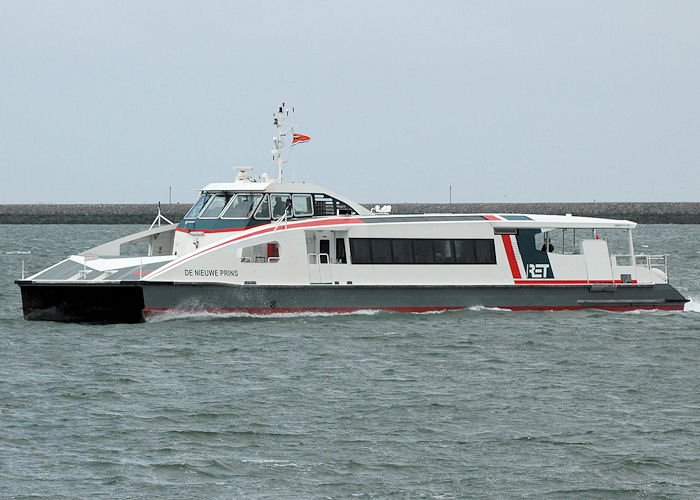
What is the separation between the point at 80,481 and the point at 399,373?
7.36 meters

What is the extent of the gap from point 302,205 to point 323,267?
7.39 feet

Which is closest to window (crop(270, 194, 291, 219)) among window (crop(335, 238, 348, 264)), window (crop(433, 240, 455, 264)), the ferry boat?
the ferry boat

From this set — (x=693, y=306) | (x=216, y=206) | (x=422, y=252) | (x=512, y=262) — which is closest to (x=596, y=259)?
(x=512, y=262)

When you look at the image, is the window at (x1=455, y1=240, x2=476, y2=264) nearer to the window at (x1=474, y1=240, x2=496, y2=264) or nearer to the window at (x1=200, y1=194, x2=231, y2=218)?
the window at (x1=474, y1=240, x2=496, y2=264)

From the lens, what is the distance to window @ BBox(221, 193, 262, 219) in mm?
24938

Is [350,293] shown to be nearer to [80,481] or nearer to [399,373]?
[399,373]

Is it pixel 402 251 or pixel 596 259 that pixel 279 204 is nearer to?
pixel 402 251

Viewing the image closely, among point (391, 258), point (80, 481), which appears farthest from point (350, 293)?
point (80, 481)

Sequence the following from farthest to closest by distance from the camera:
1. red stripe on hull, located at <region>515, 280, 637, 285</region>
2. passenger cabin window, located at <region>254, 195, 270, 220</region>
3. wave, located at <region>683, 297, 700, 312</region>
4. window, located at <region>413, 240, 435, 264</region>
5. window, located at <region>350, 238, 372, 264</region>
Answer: wave, located at <region>683, 297, 700, 312</region> < red stripe on hull, located at <region>515, 280, 637, 285</region> < passenger cabin window, located at <region>254, 195, 270, 220</region> < window, located at <region>413, 240, 435, 264</region> < window, located at <region>350, 238, 372, 264</region>

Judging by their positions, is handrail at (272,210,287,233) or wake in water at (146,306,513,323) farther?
handrail at (272,210,287,233)

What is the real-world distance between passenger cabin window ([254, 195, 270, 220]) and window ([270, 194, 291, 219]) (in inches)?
4.6

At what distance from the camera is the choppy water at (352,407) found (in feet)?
41.1

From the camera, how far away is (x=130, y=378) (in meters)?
17.8

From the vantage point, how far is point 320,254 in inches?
947
